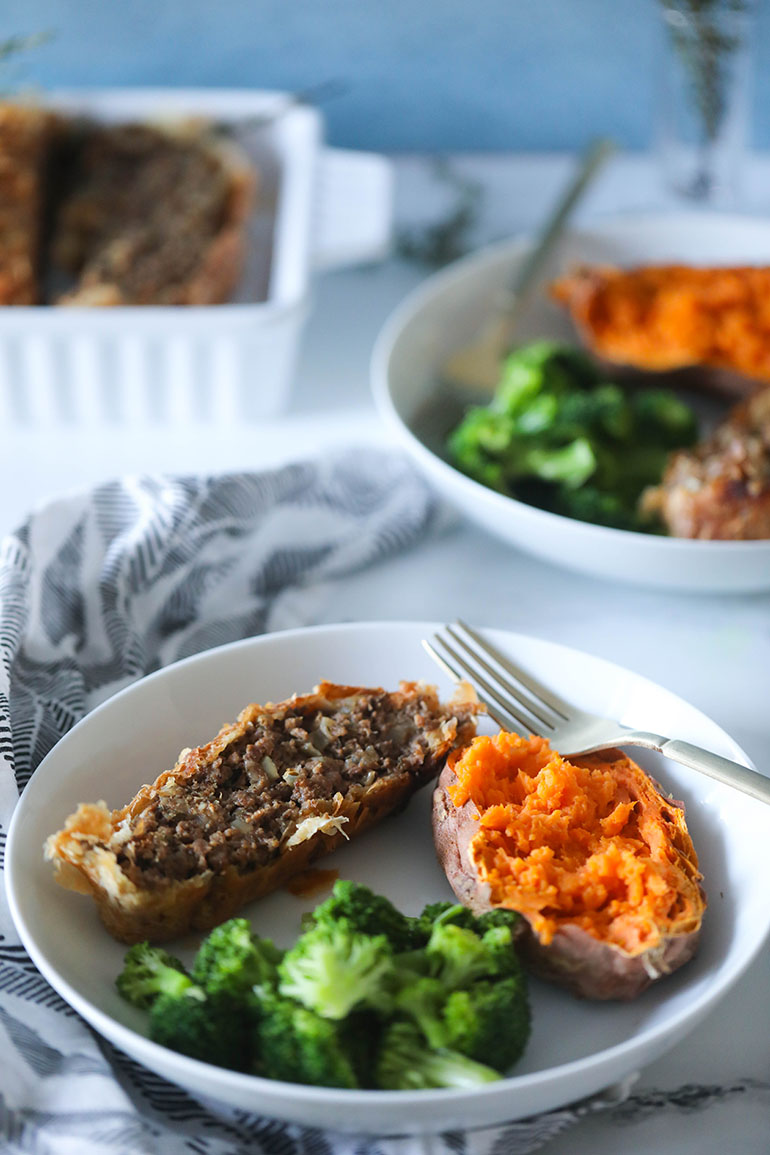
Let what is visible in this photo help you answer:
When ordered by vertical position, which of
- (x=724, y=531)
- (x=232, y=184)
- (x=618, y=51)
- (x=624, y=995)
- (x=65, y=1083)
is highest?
(x=618, y=51)

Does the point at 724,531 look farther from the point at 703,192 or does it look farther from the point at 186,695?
the point at 703,192

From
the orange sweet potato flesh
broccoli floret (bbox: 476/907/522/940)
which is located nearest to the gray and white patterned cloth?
broccoli floret (bbox: 476/907/522/940)

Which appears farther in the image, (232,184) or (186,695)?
(232,184)

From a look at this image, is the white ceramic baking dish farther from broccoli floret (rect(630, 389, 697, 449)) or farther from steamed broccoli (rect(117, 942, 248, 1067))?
steamed broccoli (rect(117, 942, 248, 1067))

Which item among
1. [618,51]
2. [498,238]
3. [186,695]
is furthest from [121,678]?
[618,51]

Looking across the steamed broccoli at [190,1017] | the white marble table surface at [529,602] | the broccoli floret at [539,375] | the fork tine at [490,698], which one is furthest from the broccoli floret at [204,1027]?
the broccoli floret at [539,375]
